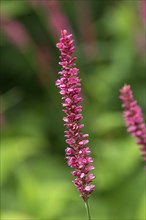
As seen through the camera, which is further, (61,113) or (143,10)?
(61,113)

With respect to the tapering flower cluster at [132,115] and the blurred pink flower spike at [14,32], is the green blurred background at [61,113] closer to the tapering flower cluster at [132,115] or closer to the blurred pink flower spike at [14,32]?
the blurred pink flower spike at [14,32]

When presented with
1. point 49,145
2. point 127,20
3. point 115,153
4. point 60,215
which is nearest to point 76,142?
point 60,215

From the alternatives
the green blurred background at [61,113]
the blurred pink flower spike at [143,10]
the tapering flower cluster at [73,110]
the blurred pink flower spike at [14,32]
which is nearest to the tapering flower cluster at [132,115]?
the tapering flower cluster at [73,110]

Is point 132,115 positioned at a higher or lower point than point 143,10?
lower

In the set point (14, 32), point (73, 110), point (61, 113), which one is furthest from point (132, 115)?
point (61, 113)

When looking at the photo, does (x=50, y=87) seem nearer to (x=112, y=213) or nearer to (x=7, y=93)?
(x=7, y=93)

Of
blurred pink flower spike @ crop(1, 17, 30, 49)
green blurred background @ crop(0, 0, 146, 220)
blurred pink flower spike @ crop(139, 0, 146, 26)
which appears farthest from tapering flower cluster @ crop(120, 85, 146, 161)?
blurred pink flower spike @ crop(1, 17, 30, 49)

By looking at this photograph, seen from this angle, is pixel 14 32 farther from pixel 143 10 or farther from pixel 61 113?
pixel 143 10
